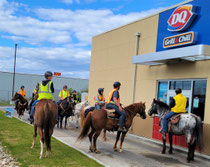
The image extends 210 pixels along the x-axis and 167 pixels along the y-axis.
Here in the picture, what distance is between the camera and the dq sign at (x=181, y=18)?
10750 mm

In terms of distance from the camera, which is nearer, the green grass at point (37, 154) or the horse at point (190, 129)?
the green grass at point (37, 154)

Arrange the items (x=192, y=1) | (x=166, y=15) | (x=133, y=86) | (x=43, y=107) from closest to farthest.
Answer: (x=43, y=107)
(x=192, y=1)
(x=166, y=15)
(x=133, y=86)

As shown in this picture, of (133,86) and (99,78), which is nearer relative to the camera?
(133,86)

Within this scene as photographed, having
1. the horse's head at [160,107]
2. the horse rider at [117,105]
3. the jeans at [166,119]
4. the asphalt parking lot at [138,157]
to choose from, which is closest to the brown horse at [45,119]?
the asphalt parking lot at [138,157]

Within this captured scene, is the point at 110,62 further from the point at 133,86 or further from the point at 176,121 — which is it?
the point at 176,121

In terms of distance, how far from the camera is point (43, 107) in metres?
7.56

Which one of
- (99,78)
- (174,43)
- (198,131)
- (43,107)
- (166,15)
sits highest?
(166,15)

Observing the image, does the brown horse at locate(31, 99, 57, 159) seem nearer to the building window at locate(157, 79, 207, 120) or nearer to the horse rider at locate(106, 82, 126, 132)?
the horse rider at locate(106, 82, 126, 132)

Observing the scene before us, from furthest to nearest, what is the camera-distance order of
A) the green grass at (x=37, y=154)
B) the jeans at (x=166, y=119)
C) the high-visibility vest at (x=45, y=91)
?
the jeans at (x=166, y=119) < the high-visibility vest at (x=45, y=91) < the green grass at (x=37, y=154)

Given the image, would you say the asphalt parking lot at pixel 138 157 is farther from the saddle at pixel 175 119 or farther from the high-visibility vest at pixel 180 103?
the high-visibility vest at pixel 180 103

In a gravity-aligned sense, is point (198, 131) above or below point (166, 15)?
below

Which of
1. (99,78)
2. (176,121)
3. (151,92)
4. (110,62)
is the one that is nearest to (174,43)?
(151,92)

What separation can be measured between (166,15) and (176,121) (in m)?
5.88

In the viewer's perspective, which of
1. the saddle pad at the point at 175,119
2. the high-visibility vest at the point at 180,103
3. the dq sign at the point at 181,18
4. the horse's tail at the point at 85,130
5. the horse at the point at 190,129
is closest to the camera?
the horse's tail at the point at 85,130
